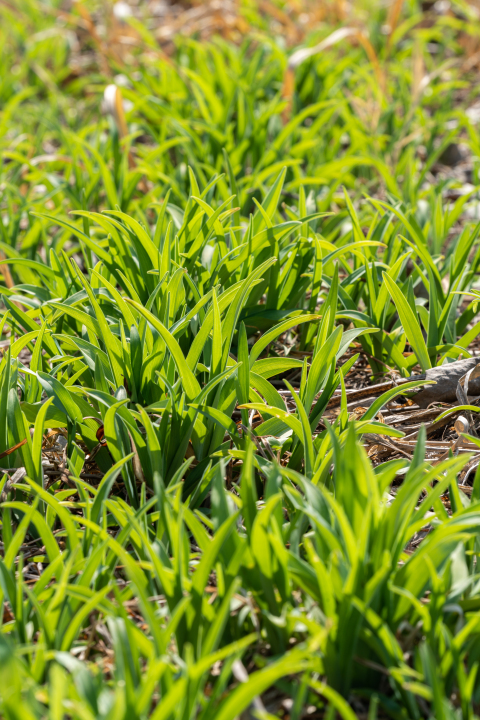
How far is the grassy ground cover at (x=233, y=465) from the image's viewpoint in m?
0.89

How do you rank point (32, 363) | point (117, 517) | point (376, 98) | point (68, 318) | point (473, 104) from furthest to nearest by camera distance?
1. point (473, 104)
2. point (376, 98)
3. point (68, 318)
4. point (32, 363)
5. point (117, 517)

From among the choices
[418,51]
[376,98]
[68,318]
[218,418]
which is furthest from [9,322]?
[418,51]

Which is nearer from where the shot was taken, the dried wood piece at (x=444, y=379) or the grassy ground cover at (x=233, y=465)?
the grassy ground cover at (x=233, y=465)

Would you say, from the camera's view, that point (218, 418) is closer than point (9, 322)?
Yes

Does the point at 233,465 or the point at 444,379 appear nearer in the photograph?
the point at 233,465

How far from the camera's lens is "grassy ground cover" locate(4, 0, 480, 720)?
2.93ft

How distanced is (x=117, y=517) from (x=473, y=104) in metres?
3.40

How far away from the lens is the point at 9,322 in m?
Answer: 1.74

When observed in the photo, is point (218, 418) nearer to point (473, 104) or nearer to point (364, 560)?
point (364, 560)

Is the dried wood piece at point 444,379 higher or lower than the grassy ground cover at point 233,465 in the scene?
lower

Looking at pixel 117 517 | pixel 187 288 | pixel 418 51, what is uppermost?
pixel 418 51

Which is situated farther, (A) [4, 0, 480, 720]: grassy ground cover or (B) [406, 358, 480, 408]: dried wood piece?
(B) [406, 358, 480, 408]: dried wood piece

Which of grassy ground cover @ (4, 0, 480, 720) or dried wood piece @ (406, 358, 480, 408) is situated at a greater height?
grassy ground cover @ (4, 0, 480, 720)

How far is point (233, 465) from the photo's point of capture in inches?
54.2
